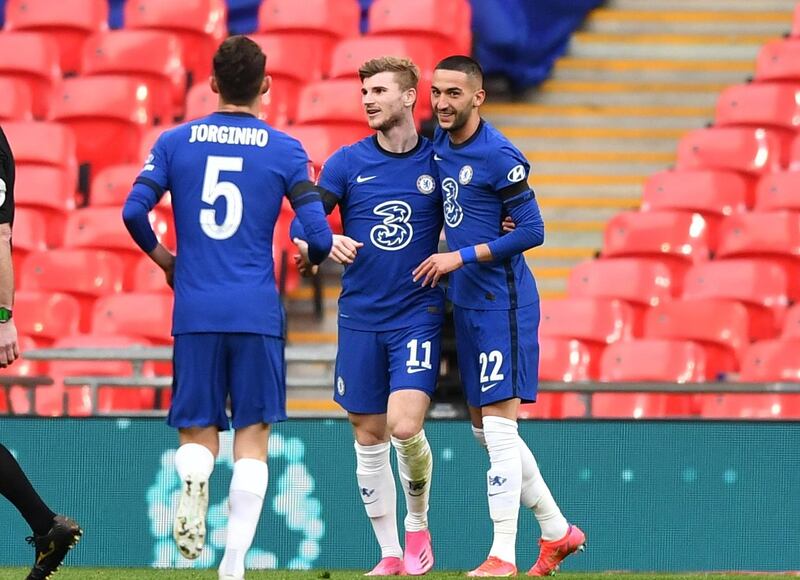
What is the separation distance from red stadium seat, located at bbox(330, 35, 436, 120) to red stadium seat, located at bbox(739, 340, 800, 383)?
3.12 m

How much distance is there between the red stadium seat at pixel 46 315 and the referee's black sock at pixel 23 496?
524cm

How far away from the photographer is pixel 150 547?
817cm

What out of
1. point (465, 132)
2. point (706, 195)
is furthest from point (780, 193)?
point (465, 132)

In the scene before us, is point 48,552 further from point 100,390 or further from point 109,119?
point 109,119

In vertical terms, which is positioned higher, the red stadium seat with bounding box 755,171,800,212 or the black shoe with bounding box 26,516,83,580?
the red stadium seat with bounding box 755,171,800,212

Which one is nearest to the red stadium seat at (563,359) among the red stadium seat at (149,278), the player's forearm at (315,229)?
the red stadium seat at (149,278)

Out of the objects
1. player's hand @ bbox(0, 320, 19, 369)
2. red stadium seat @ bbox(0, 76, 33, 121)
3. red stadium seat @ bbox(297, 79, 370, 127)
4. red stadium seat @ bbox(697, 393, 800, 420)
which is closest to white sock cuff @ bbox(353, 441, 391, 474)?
player's hand @ bbox(0, 320, 19, 369)

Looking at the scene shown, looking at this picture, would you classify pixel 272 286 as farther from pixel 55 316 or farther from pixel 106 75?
pixel 106 75

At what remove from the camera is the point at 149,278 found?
1157 cm

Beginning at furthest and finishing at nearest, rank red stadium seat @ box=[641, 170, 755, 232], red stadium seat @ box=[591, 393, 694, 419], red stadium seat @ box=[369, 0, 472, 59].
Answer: red stadium seat @ box=[369, 0, 472, 59]
red stadium seat @ box=[641, 170, 755, 232]
red stadium seat @ box=[591, 393, 694, 419]

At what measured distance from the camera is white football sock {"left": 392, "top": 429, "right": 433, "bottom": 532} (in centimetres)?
702

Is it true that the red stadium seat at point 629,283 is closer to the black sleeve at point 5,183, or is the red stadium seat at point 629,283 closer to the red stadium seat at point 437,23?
the red stadium seat at point 437,23

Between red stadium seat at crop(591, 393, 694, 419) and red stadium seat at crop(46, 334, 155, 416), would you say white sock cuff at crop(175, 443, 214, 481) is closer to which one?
red stadium seat at crop(46, 334, 155, 416)

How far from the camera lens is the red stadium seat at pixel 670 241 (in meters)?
11.5
